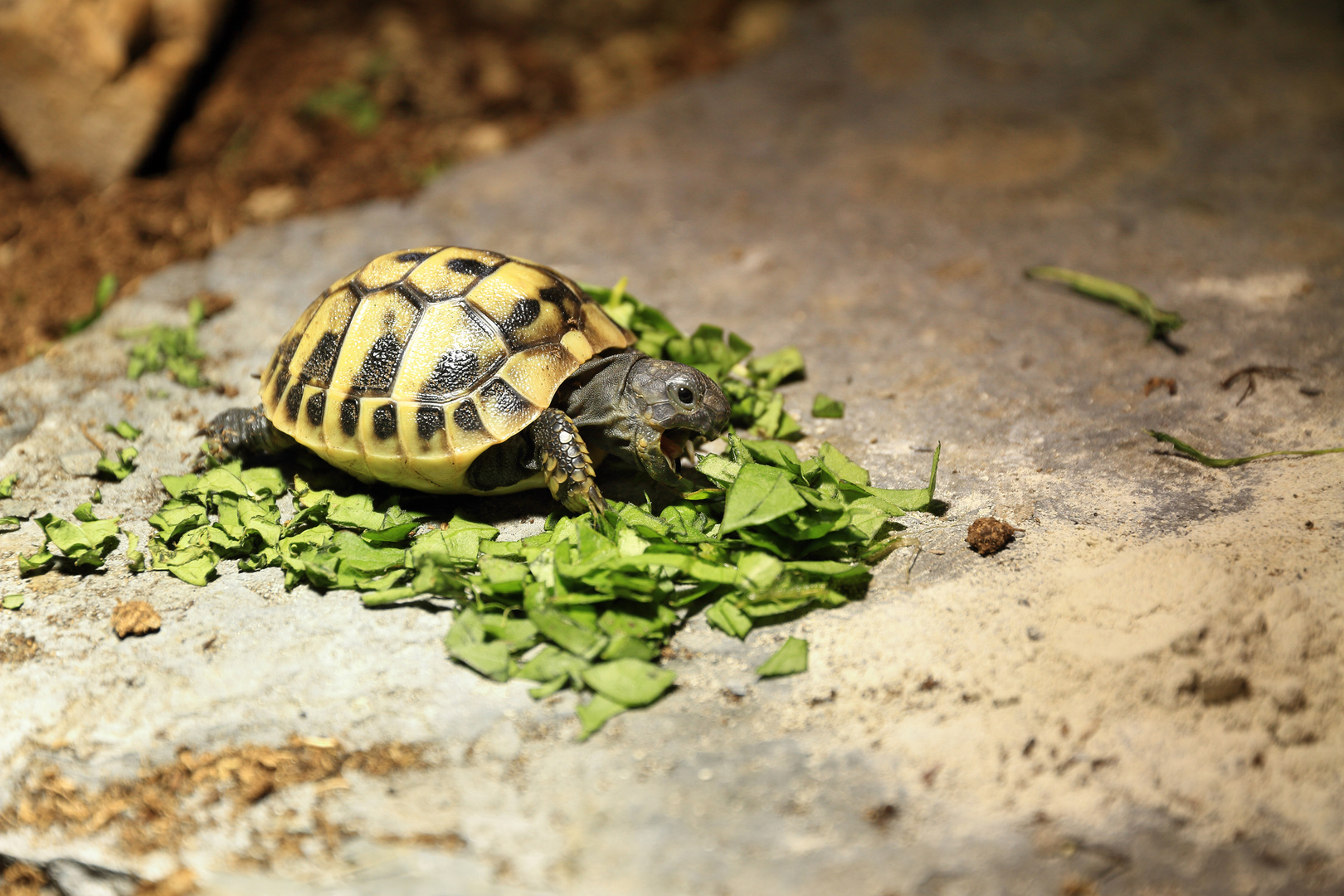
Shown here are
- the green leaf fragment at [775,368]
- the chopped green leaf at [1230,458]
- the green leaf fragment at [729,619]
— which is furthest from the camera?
the green leaf fragment at [775,368]

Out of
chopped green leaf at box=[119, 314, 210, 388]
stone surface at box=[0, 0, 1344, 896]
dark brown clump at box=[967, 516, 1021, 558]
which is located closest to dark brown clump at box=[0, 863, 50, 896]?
stone surface at box=[0, 0, 1344, 896]

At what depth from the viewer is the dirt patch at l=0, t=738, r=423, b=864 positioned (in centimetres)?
225

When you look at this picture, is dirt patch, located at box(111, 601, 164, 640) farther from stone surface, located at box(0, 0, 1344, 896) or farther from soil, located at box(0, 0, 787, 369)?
soil, located at box(0, 0, 787, 369)

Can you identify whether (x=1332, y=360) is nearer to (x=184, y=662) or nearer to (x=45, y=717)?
(x=184, y=662)

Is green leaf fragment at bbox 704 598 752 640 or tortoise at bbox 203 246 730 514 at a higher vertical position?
tortoise at bbox 203 246 730 514

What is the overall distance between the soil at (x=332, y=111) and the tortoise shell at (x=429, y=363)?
260 centimetres

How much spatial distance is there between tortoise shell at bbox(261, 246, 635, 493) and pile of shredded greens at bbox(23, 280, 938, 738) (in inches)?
10.4

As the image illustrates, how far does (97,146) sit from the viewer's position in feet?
20.1

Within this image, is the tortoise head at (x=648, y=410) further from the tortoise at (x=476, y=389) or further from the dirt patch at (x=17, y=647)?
the dirt patch at (x=17, y=647)

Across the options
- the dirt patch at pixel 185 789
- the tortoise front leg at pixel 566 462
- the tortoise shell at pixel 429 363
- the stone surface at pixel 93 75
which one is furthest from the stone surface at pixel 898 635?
the stone surface at pixel 93 75

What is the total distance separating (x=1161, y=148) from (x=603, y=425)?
463cm

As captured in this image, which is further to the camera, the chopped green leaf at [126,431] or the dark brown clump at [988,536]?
the chopped green leaf at [126,431]

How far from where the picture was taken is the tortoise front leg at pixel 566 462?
299cm

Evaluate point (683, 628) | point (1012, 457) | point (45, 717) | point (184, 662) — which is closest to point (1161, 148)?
point (1012, 457)
